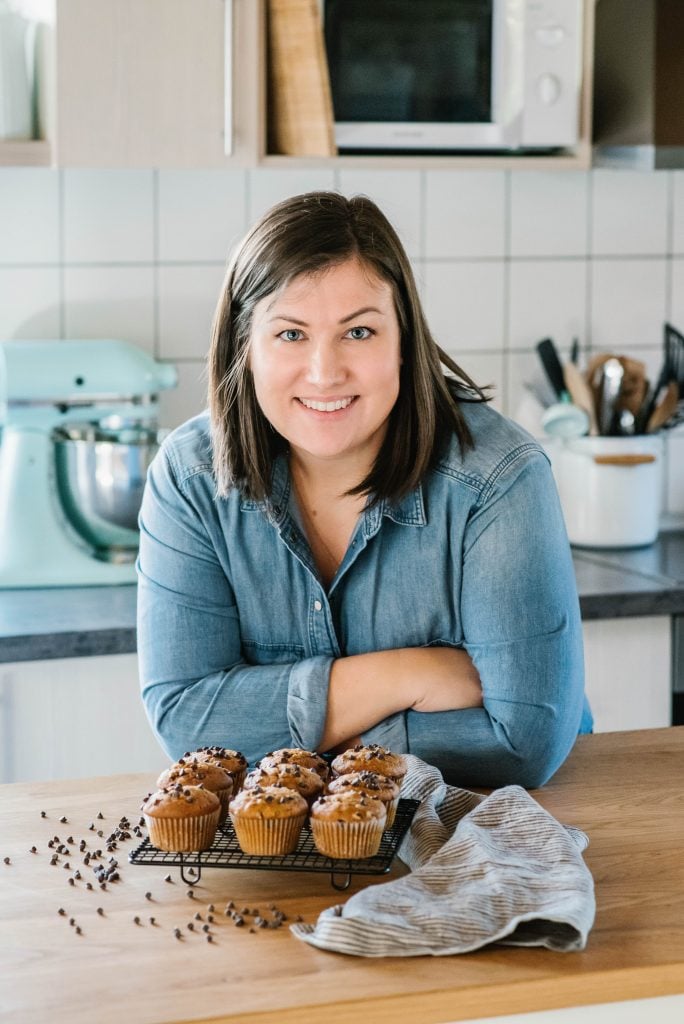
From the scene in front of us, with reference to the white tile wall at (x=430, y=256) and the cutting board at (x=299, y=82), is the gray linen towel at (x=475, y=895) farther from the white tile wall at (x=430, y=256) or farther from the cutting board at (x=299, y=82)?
the white tile wall at (x=430, y=256)

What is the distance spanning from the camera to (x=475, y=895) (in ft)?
3.51

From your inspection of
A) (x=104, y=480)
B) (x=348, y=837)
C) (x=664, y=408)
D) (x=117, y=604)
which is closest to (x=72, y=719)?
(x=117, y=604)

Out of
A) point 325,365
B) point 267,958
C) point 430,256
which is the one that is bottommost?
point 267,958

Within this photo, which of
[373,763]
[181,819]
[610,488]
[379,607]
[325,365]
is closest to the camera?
[181,819]

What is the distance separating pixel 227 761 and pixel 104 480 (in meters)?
1.18

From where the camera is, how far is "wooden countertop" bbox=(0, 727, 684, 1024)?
3.16ft

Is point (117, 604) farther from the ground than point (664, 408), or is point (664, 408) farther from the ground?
point (664, 408)

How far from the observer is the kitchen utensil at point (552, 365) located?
2.79 metres

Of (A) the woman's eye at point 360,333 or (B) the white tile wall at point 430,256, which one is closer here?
(A) the woman's eye at point 360,333

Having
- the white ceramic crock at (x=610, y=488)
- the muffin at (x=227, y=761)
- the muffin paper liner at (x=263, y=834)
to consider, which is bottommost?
the muffin paper liner at (x=263, y=834)

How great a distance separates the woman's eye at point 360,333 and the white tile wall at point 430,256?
1.17 meters

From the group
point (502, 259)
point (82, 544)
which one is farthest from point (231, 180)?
point (82, 544)

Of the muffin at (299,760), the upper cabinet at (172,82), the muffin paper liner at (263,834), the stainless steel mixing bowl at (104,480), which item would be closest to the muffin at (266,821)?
the muffin paper liner at (263,834)

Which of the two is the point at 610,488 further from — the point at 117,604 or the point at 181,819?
the point at 181,819
